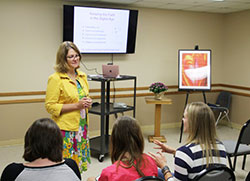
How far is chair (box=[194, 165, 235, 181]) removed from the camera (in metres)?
1.70

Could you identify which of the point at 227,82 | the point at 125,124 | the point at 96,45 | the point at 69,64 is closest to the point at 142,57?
the point at 96,45

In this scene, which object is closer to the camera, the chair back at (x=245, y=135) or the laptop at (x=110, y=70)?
the chair back at (x=245, y=135)

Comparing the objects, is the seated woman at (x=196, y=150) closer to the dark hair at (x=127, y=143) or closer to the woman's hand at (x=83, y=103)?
the dark hair at (x=127, y=143)

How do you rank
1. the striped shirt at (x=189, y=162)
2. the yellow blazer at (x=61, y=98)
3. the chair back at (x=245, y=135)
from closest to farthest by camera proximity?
1. the striped shirt at (x=189, y=162)
2. the yellow blazer at (x=61, y=98)
3. the chair back at (x=245, y=135)

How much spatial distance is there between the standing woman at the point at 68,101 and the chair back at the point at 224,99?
13.1 ft

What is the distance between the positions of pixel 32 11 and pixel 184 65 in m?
2.67

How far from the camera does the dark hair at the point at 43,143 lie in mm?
1583

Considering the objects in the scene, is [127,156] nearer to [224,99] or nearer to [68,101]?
[68,101]

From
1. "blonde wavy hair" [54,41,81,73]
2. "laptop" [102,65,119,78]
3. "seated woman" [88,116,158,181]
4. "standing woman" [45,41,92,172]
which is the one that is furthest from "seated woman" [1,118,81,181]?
"laptop" [102,65,119,78]

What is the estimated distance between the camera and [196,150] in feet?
6.14

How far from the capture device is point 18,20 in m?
4.45

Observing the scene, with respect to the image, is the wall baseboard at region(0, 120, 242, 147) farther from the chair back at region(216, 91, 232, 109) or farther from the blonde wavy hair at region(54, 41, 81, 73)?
the blonde wavy hair at region(54, 41, 81, 73)

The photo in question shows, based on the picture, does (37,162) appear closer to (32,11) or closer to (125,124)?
(125,124)

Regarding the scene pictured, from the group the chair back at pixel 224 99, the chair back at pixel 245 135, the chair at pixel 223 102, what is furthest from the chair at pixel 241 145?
the chair back at pixel 224 99
